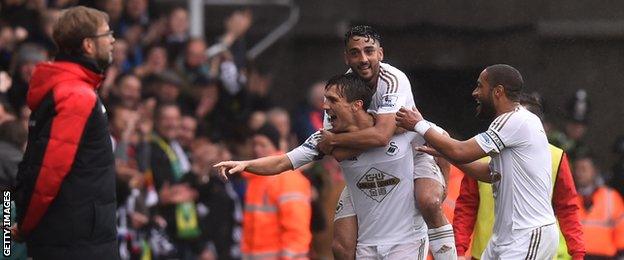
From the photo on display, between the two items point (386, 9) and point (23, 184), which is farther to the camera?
point (386, 9)

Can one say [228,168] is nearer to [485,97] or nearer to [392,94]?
[392,94]

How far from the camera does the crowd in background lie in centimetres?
1397

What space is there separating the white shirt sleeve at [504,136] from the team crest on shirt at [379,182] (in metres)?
0.67

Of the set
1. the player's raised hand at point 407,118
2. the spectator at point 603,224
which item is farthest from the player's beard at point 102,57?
the spectator at point 603,224

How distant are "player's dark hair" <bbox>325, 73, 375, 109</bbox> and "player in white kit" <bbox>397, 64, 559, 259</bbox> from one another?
1.10ft

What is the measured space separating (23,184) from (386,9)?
10.9m

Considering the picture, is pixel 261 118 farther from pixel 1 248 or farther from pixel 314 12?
pixel 1 248

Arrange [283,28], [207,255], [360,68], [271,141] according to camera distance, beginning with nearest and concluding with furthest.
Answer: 1. [360,68]
2. [271,141]
3. [207,255]
4. [283,28]

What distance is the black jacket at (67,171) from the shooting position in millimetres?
8789

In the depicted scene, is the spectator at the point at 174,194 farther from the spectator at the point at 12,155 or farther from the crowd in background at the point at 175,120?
the spectator at the point at 12,155

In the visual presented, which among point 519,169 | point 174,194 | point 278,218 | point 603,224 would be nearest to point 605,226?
point 603,224

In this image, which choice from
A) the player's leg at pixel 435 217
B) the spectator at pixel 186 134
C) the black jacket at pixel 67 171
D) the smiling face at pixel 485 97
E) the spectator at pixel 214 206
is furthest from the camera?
the spectator at pixel 186 134

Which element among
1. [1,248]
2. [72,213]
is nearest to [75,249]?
[72,213]

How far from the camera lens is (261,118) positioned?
657 inches
